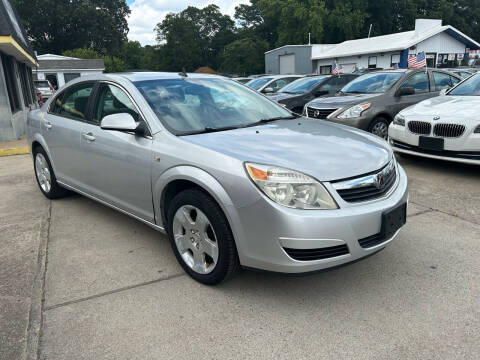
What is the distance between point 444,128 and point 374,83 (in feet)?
9.90

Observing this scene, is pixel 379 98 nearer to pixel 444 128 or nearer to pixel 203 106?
pixel 444 128

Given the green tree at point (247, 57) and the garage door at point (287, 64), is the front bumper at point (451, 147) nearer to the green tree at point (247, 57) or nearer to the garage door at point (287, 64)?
the garage door at point (287, 64)

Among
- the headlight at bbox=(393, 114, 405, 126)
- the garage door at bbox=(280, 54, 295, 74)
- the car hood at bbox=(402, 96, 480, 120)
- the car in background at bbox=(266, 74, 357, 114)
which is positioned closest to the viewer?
the car hood at bbox=(402, 96, 480, 120)

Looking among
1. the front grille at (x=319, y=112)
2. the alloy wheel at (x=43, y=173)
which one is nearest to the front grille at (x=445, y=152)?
the front grille at (x=319, y=112)

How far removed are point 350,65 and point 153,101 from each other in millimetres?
34964

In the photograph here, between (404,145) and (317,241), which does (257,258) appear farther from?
(404,145)

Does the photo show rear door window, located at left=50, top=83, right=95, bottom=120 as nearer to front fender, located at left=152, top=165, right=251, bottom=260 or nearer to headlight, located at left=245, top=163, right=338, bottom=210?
front fender, located at left=152, top=165, right=251, bottom=260

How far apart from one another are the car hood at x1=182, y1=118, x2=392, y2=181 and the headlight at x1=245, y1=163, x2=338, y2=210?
7 cm

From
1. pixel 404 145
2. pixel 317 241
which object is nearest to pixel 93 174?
pixel 317 241

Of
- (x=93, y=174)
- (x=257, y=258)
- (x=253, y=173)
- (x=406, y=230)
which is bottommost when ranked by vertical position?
(x=406, y=230)

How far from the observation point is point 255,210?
8.16 feet

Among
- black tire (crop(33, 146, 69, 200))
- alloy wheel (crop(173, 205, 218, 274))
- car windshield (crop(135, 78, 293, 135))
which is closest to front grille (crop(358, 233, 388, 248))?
alloy wheel (crop(173, 205, 218, 274))

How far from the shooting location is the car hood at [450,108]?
547cm

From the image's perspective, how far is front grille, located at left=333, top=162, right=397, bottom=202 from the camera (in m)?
2.58
